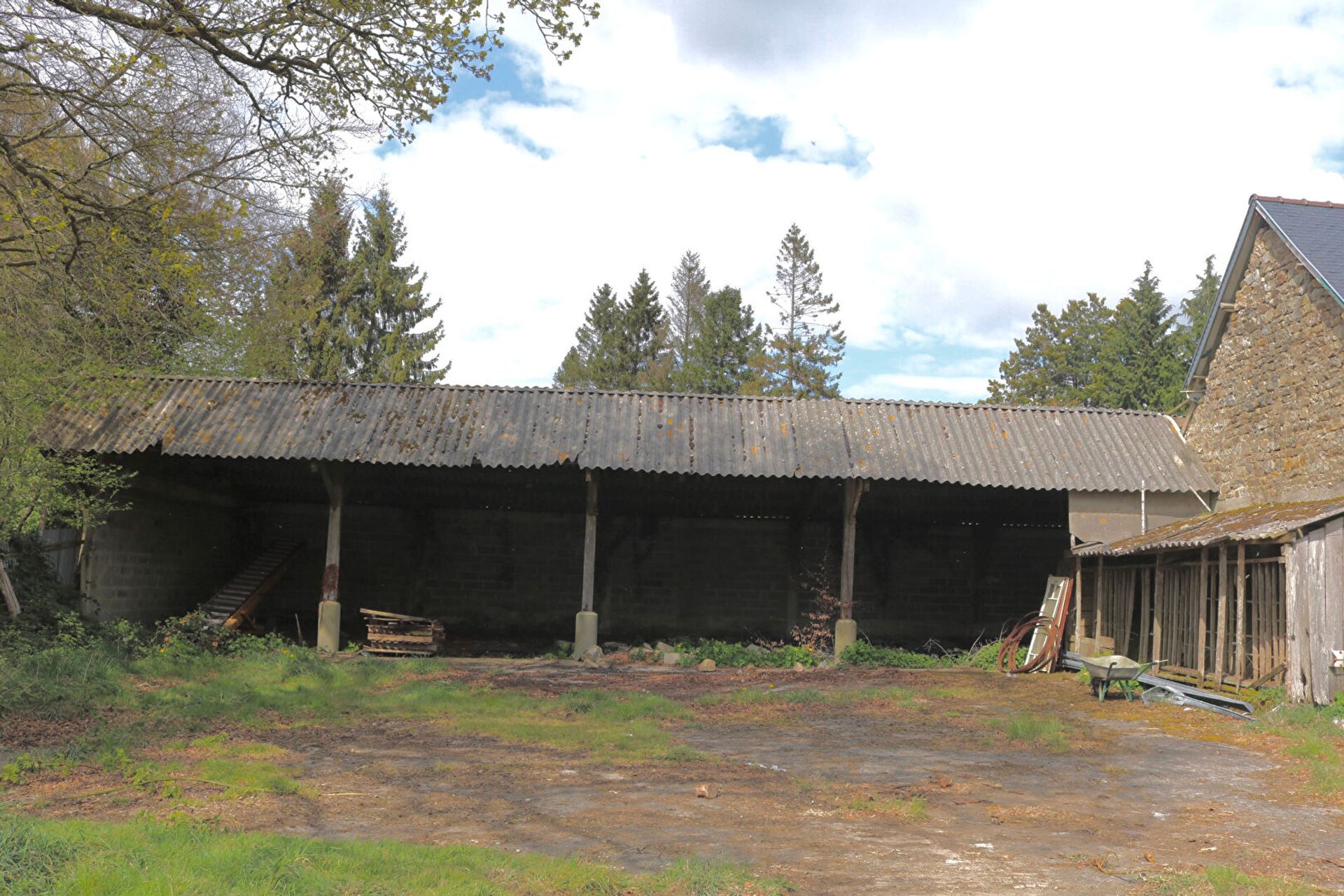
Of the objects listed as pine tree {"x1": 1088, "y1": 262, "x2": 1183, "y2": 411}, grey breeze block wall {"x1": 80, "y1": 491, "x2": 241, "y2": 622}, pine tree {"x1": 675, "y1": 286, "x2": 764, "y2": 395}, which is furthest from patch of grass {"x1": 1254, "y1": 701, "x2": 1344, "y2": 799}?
pine tree {"x1": 675, "y1": 286, "x2": 764, "y2": 395}

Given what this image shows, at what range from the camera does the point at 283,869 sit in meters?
4.78

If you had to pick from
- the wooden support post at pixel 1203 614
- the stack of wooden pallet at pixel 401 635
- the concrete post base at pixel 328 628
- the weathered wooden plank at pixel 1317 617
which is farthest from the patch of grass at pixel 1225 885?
the concrete post base at pixel 328 628

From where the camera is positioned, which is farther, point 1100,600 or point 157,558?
point 157,558

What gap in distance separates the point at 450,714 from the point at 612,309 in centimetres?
3250

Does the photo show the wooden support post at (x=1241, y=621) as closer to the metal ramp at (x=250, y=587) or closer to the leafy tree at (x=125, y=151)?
the leafy tree at (x=125, y=151)

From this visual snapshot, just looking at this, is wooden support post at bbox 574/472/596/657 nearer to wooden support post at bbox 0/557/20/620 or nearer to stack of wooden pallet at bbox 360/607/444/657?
stack of wooden pallet at bbox 360/607/444/657

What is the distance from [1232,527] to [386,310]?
2833 centimetres

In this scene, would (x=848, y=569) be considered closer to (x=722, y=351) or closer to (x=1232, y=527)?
(x=1232, y=527)

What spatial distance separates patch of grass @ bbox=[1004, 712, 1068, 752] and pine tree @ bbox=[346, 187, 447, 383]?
26.9 m

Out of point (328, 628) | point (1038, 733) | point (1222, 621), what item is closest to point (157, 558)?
point (328, 628)

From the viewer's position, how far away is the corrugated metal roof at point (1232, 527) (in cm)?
1109

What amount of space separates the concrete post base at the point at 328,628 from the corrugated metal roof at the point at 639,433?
2386 mm

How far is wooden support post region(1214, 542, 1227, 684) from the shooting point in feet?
40.8

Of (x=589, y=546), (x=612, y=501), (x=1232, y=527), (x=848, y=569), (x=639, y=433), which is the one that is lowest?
(x=848, y=569)
